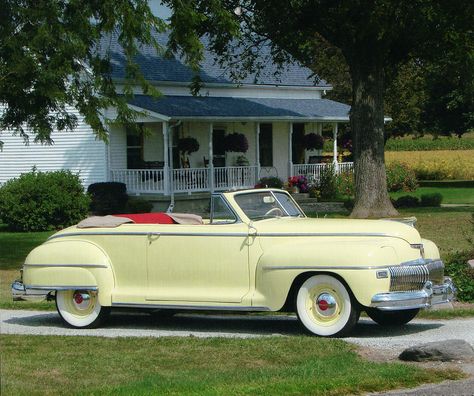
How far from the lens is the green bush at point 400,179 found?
43.9 metres

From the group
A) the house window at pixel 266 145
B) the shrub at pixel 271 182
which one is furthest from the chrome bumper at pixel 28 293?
the house window at pixel 266 145

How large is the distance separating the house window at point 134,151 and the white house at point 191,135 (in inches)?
1.4

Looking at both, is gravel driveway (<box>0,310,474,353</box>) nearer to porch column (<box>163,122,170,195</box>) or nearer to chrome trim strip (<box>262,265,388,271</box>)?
chrome trim strip (<box>262,265,388,271</box>)

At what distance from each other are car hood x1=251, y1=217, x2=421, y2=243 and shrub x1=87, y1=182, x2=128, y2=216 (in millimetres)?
21600

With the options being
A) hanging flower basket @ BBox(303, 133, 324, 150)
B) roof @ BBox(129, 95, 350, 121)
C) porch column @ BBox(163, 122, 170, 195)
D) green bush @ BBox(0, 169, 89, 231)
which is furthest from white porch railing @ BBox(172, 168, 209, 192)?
hanging flower basket @ BBox(303, 133, 324, 150)

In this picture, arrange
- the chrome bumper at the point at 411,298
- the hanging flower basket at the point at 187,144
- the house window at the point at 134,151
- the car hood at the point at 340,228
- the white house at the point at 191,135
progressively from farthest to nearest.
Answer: the house window at the point at 134,151 < the hanging flower basket at the point at 187,144 < the white house at the point at 191,135 < the car hood at the point at 340,228 < the chrome bumper at the point at 411,298

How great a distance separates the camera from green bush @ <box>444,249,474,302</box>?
45.3ft

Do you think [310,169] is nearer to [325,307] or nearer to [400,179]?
[400,179]

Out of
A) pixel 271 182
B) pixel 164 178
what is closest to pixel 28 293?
pixel 164 178

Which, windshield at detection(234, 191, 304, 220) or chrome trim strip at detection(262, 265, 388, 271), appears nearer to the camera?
chrome trim strip at detection(262, 265, 388, 271)

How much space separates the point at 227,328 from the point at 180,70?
27223 mm

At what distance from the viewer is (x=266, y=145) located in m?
40.4

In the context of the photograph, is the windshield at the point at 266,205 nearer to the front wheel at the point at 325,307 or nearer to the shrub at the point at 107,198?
the front wheel at the point at 325,307

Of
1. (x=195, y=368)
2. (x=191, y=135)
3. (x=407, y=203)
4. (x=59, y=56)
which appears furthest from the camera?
(x=191, y=135)
